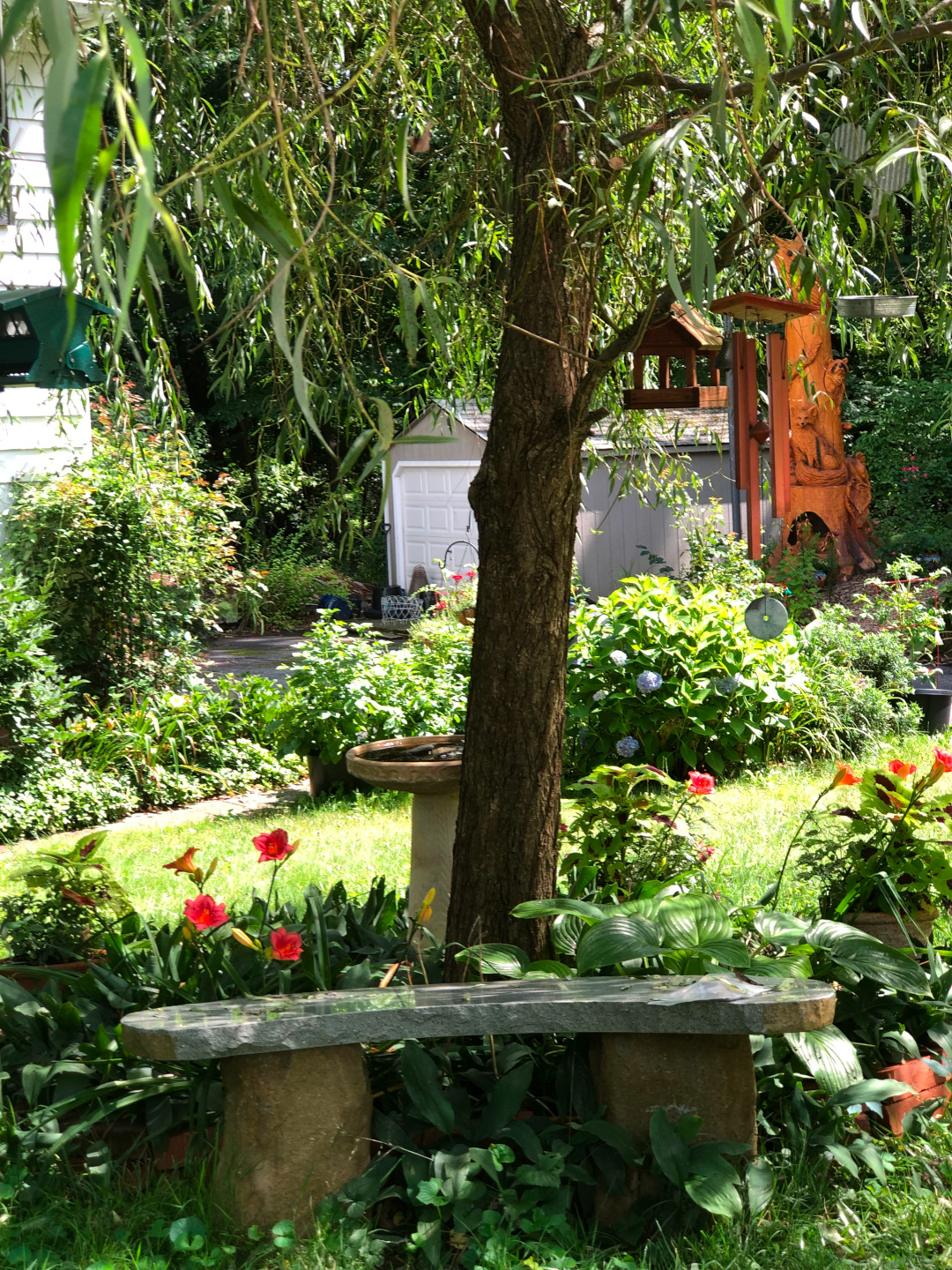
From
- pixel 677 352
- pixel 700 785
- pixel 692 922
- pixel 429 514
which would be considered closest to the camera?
pixel 692 922

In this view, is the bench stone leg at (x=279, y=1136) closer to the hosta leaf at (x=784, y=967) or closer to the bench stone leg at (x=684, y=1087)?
the bench stone leg at (x=684, y=1087)

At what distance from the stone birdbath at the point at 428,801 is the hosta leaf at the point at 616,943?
1095 mm

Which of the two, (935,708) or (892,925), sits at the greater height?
(892,925)

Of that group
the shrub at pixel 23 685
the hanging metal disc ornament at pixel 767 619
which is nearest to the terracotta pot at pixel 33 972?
the hanging metal disc ornament at pixel 767 619

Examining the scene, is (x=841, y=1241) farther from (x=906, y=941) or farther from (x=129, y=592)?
(x=129, y=592)

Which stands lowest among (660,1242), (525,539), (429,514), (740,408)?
(660,1242)

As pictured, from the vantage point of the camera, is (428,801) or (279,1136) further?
(428,801)

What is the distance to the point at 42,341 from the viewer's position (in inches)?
163

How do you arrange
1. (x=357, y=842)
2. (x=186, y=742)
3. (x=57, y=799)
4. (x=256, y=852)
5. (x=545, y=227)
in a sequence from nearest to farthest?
(x=545, y=227)
(x=256, y=852)
(x=357, y=842)
(x=57, y=799)
(x=186, y=742)

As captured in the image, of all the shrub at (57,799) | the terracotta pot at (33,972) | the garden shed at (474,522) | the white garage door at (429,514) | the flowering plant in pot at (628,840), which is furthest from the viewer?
the white garage door at (429,514)

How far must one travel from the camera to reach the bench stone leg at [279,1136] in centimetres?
223

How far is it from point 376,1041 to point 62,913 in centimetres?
141

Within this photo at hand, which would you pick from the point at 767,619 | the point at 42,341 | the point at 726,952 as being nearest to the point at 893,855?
the point at 767,619

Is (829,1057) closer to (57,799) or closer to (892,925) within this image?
(892,925)
